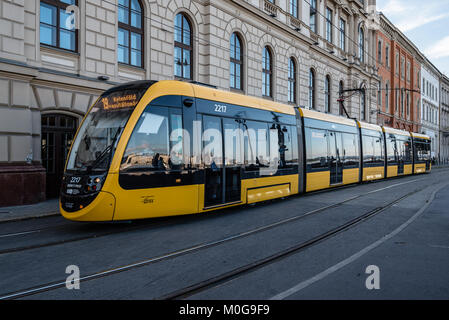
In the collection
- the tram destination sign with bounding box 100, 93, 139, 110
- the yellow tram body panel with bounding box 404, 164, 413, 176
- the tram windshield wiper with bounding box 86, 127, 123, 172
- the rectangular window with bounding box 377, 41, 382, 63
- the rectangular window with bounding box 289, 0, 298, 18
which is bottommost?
the yellow tram body panel with bounding box 404, 164, 413, 176

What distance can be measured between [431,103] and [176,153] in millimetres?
63111

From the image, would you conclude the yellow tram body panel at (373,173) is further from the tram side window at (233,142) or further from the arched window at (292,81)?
the tram side window at (233,142)

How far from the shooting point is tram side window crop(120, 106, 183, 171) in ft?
23.3

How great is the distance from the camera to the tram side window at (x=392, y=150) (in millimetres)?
21219

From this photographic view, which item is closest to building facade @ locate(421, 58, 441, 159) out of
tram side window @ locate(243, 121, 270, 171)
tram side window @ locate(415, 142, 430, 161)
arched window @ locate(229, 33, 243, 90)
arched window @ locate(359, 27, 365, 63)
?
arched window @ locate(359, 27, 365, 63)

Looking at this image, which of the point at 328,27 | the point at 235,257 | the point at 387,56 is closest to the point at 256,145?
the point at 235,257

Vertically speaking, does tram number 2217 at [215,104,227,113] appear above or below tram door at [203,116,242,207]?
above

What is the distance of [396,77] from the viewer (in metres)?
44.7

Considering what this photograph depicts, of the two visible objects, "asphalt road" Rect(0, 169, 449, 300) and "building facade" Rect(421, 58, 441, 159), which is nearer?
"asphalt road" Rect(0, 169, 449, 300)

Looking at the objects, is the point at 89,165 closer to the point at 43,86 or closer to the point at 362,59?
the point at 43,86

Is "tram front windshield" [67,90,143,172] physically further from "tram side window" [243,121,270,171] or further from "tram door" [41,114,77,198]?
"tram door" [41,114,77,198]

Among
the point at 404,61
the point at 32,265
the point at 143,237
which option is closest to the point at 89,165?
the point at 143,237

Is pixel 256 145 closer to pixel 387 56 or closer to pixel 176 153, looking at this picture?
pixel 176 153

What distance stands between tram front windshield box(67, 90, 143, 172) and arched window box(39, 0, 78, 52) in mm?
5547
